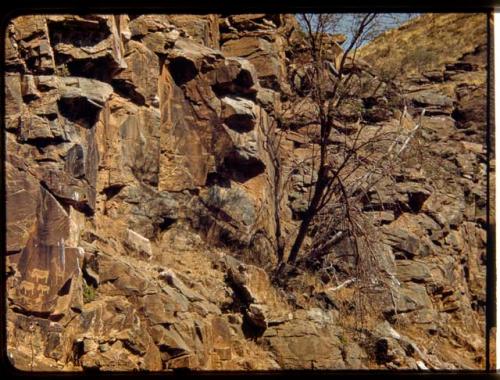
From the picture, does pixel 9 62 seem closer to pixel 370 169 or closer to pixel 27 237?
pixel 27 237

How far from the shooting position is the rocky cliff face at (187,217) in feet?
17.4

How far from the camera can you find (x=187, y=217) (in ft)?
26.4

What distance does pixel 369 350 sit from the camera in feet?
23.4

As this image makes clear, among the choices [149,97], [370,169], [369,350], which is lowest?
[369,350]

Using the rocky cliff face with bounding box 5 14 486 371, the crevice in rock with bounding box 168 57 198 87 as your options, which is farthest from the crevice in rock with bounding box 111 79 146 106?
the crevice in rock with bounding box 168 57 198 87

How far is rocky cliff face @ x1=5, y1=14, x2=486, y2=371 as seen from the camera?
5316mm

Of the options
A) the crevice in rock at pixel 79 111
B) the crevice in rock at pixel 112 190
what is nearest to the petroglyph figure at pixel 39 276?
the crevice in rock at pixel 79 111

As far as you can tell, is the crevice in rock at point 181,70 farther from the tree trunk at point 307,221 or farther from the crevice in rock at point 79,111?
the tree trunk at point 307,221

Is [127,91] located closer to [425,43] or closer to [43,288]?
[43,288]

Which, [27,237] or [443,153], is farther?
[443,153]

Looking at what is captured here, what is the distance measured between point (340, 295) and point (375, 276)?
0.51 m

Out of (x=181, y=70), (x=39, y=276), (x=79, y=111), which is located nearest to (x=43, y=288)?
(x=39, y=276)

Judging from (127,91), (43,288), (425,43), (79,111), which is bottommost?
(43,288)
